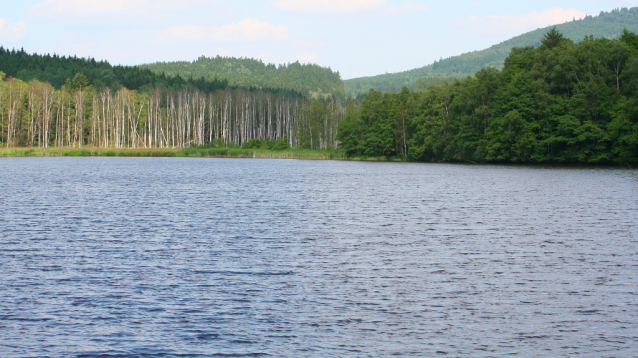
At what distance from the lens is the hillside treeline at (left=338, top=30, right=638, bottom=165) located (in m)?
82.4

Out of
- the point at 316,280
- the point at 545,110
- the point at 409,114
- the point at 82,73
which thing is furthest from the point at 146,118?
the point at 316,280

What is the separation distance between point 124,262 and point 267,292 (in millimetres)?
6275

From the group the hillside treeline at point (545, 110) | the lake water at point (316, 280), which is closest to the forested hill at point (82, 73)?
the hillside treeline at point (545, 110)

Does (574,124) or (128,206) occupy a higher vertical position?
(574,124)

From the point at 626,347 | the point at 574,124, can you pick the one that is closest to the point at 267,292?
the point at 626,347

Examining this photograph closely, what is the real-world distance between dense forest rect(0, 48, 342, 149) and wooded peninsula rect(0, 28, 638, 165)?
0.38 m

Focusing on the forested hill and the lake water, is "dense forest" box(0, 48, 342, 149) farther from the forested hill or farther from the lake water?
the lake water

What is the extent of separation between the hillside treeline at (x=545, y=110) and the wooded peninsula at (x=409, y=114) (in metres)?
0.19

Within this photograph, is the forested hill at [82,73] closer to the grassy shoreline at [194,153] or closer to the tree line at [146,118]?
the tree line at [146,118]

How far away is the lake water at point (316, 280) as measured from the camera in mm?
12239

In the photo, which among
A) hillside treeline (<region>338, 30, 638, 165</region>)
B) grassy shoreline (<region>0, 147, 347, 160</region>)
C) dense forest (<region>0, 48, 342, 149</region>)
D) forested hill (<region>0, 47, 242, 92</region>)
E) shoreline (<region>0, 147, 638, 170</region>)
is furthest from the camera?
forested hill (<region>0, 47, 242, 92</region>)

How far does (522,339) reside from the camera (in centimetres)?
1253

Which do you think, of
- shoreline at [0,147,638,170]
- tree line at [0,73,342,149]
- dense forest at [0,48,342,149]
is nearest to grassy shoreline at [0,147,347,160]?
shoreline at [0,147,638,170]

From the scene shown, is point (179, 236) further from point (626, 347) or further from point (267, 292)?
point (626, 347)
